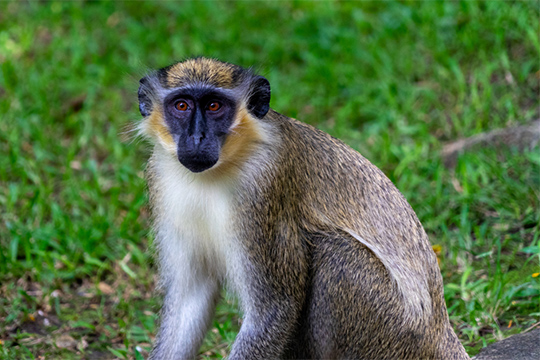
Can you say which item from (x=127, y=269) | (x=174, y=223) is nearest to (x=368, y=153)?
(x=127, y=269)

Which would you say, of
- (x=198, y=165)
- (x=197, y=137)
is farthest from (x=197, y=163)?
(x=197, y=137)

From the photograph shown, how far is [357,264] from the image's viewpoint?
359 centimetres

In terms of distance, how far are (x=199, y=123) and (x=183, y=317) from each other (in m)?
1.23

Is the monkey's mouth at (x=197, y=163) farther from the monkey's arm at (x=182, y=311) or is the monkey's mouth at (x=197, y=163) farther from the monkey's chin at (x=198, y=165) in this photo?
the monkey's arm at (x=182, y=311)

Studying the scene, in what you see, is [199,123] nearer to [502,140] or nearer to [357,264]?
[357,264]

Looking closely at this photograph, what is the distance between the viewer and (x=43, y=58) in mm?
8188

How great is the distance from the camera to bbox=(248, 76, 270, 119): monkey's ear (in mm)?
3619

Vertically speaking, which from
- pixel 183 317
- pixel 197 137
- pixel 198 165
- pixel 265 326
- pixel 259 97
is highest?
pixel 259 97

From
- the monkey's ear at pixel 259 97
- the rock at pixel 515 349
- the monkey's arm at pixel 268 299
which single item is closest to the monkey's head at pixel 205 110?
the monkey's ear at pixel 259 97

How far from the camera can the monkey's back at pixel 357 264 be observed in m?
3.58

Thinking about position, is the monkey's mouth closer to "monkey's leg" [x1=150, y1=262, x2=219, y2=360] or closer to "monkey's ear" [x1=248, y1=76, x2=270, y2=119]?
"monkey's ear" [x1=248, y1=76, x2=270, y2=119]

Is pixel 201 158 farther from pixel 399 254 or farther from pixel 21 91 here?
pixel 21 91

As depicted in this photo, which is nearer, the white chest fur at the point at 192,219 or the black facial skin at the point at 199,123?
the black facial skin at the point at 199,123

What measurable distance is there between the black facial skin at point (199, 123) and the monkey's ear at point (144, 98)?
21 centimetres
